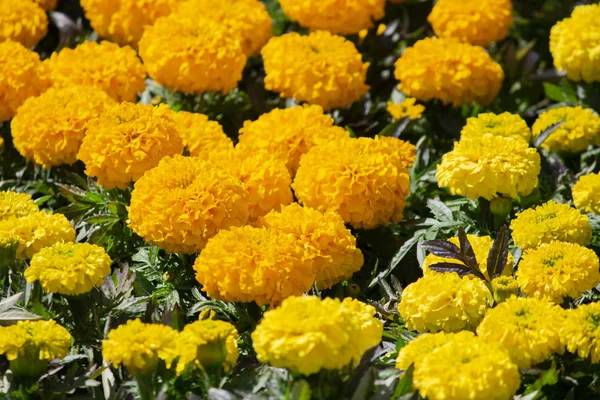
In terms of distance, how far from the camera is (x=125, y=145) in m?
2.92

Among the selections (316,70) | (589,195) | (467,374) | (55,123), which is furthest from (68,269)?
(589,195)

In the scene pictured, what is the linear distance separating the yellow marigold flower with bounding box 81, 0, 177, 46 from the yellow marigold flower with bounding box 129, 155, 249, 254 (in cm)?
138

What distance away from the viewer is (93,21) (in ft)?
13.4

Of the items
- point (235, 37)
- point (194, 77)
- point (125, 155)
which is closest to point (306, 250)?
point (125, 155)

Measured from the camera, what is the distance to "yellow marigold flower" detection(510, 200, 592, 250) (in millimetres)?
2729

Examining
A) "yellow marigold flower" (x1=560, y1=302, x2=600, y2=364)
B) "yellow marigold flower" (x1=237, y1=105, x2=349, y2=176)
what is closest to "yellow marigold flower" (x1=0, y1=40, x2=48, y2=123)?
"yellow marigold flower" (x1=237, y1=105, x2=349, y2=176)

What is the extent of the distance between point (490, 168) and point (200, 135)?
987mm

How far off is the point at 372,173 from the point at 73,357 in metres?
1.10

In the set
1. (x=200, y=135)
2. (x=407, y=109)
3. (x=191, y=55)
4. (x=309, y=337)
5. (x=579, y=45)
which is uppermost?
(x=309, y=337)

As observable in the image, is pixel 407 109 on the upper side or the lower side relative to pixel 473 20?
lower

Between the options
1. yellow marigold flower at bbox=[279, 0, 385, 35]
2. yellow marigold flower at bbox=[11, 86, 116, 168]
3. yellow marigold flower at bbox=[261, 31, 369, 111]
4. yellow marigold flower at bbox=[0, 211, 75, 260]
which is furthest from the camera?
yellow marigold flower at bbox=[279, 0, 385, 35]

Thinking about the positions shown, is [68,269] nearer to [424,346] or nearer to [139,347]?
[139,347]

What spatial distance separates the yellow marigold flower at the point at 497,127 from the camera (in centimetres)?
318

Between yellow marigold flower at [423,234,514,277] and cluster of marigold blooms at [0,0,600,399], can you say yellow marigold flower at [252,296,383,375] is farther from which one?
yellow marigold flower at [423,234,514,277]
